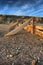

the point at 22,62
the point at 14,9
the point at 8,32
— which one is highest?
the point at 14,9

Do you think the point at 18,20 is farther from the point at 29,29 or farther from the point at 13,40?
the point at 13,40

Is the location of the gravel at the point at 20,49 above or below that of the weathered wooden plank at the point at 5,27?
below

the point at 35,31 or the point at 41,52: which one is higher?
the point at 35,31

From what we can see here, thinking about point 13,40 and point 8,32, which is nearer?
point 13,40

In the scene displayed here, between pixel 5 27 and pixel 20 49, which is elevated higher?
pixel 5 27

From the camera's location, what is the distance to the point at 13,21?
4254 millimetres

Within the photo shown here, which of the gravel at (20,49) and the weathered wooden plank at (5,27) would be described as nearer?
the gravel at (20,49)

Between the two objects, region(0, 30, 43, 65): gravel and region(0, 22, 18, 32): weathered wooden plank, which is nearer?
region(0, 30, 43, 65): gravel

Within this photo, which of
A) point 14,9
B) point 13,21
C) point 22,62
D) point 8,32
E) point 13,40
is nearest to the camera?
point 22,62

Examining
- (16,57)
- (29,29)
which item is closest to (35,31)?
(29,29)

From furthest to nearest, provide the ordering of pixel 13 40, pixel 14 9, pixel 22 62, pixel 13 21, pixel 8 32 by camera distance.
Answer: pixel 13 21, pixel 8 32, pixel 13 40, pixel 14 9, pixel 22 62

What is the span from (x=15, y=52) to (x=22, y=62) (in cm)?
35

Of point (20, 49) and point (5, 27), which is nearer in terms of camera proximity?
point (20, 49)

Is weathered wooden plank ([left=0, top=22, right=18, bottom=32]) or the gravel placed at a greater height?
weathered wooden plank ([left=0, top=22, right=18, bottom=32])
